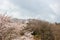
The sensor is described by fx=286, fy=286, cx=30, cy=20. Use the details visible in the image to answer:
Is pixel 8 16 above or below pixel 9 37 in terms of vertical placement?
above

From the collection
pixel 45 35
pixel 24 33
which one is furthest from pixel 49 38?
pixel 24 33

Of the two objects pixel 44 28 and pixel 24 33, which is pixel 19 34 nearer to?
pixel 24 33

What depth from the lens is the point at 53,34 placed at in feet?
120

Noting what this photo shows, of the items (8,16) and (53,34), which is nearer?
(8,16)

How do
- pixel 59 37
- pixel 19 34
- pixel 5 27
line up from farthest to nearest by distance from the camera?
pixel 59 37
pixel 19 34
pixel 5 27

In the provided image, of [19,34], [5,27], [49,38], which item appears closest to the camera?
[5,27]

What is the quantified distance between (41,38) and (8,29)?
609 inches

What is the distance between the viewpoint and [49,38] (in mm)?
35406

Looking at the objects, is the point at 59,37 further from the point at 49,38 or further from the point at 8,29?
the point at 8,29

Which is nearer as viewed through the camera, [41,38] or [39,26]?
[41,38]

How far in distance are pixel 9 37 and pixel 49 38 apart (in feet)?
49.0

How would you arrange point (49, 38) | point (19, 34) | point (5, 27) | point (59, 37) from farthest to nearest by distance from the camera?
1. point (59, 37)
2. point (49, 38)
3. point (19, 34)
4. point (5, 27)

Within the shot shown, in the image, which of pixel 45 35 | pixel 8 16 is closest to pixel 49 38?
pixel 45 35

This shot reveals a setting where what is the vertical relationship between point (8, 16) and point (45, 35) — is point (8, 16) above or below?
above
